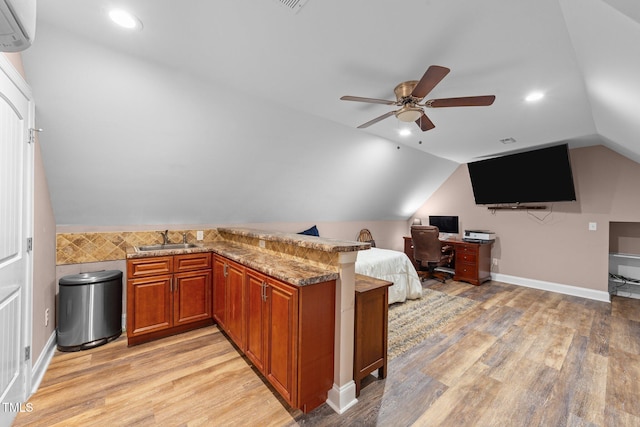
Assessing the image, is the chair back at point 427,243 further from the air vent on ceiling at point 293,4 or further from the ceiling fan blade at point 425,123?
the air vent on ceiling at point 293,4

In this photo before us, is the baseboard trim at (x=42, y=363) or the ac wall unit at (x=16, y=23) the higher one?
the ac wall unit at (x=16, y=23)

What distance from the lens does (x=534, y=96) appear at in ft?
8.85

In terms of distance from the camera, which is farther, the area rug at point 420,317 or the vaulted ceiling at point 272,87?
the area rug at point 420,317

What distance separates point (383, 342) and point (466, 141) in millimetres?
3490

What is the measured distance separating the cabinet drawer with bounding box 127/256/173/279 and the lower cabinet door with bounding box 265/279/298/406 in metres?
1.51

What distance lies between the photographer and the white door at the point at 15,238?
1.56 metres

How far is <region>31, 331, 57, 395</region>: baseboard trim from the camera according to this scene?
6.67ft

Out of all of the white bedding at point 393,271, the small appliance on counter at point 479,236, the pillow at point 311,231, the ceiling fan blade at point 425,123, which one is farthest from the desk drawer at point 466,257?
the ceiling fan blade at point 425,123

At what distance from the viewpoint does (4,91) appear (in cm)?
157

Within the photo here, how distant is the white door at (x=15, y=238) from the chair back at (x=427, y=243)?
16.4 feet

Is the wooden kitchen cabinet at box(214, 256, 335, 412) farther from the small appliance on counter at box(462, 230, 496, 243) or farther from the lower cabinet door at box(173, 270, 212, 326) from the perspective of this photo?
the small appliance on counter at box(462, 230, 496, 243)

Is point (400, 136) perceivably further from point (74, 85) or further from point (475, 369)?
point (74, 85)

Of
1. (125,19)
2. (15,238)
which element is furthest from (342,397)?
(125,19)

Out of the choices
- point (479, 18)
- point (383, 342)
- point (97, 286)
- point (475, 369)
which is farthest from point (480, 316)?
point (97, 286)
